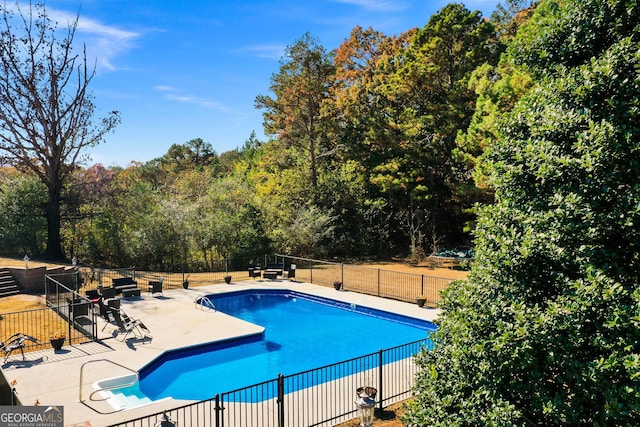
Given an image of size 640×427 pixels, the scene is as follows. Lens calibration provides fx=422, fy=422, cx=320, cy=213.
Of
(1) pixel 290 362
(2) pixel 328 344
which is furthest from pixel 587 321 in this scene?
(2) pixel 328 344

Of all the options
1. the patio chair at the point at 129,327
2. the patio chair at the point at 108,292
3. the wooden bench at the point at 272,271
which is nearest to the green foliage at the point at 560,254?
the patio chair at the point at 129,327

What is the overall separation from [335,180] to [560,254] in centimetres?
2781

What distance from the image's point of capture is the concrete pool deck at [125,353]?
881 centimetres

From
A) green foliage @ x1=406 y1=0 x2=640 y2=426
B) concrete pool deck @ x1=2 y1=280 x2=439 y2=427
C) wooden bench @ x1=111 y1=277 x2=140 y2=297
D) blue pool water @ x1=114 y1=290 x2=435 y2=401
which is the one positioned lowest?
blue pool water @ x1=114 y1=290 x2=435 y2=401

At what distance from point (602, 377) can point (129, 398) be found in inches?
372

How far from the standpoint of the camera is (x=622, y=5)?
409 cm

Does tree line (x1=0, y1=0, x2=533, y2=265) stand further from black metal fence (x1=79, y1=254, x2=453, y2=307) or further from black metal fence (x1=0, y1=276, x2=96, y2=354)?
black metal fence (x1=0, y1=276, x2=96, y2=354)

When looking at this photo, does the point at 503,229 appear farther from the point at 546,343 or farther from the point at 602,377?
the point at 602,377

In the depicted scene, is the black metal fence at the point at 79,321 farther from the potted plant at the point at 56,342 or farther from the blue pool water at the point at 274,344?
the blue pool water at the point at 274,344

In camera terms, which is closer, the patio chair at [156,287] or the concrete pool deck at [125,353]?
the concrete pool deck at [125,353]

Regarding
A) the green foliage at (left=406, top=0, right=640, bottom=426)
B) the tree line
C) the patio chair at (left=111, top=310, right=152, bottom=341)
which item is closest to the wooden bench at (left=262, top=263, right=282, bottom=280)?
the tree line

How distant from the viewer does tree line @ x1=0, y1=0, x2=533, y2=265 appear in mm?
25766

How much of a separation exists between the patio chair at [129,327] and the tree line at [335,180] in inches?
462

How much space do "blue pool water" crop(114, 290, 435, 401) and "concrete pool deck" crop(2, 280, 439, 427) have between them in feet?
1.26
